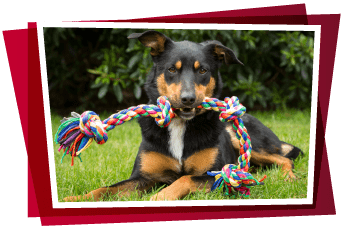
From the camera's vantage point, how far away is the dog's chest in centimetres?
356

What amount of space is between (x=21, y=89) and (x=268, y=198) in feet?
8.36

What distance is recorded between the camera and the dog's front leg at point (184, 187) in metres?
3.16

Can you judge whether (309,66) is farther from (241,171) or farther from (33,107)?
(33,107)

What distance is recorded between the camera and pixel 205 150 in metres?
3.53

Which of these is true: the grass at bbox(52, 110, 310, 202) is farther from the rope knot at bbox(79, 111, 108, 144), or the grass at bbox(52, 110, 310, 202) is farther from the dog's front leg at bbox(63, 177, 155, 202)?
the rope knot at bbox(79, 111, 108, 144)

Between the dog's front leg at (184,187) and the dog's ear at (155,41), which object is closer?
the dog's front leg at (184,187)

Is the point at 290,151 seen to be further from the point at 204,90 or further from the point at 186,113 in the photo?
the point at 186,113

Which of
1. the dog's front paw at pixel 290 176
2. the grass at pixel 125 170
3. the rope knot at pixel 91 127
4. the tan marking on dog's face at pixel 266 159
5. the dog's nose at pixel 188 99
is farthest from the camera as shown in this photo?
the tan marking on dog's face at pixel 266 159

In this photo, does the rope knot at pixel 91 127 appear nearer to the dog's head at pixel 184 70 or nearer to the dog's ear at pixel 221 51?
the dog's head at pixel 184 70

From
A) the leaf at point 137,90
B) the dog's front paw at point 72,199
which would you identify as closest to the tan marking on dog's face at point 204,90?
the dog's front paw at point 72,199

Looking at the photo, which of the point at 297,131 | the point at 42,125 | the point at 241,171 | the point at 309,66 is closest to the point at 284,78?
the point at 309,66

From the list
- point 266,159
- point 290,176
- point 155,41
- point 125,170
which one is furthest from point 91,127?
point 266,159

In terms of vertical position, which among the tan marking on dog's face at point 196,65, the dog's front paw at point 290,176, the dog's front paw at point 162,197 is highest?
the tan marking on dog's face at point 196,65

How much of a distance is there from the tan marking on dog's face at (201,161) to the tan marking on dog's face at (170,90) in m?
0.66
